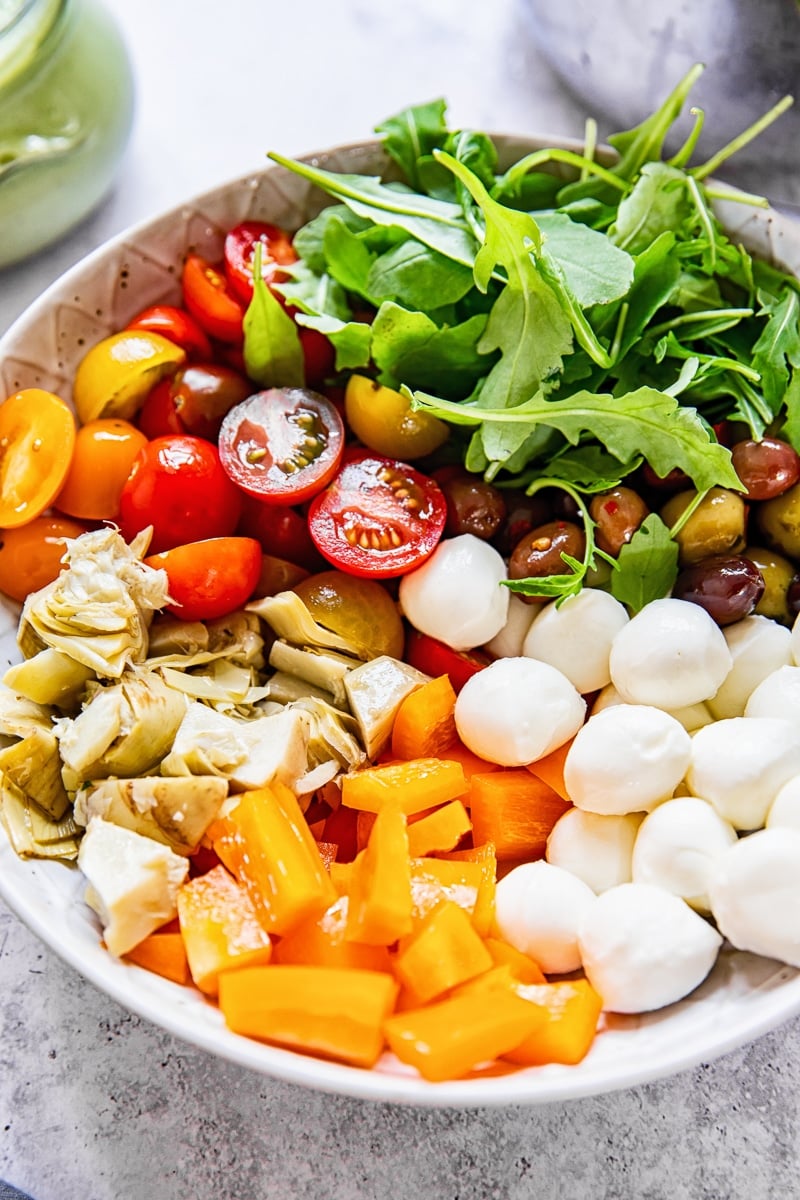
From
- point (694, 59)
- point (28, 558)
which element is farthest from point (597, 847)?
point (694, 59)

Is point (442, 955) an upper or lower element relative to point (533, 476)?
lower

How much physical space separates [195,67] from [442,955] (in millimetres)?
1592

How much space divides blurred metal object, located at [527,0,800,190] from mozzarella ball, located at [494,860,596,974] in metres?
1.12

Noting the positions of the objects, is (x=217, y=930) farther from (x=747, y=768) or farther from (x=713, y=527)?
(x=713, y=527)

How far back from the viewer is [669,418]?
3.94ft

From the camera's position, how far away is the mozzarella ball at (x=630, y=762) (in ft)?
3.64

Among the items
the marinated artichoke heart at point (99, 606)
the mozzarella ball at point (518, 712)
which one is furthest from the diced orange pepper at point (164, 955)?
the mozzarella ball at point (518, 712)

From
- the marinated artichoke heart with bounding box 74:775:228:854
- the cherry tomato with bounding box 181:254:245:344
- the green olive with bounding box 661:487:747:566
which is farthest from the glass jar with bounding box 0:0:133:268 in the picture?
the green olive with bounding box 661:487:747:566

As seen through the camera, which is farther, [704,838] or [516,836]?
[516,836]

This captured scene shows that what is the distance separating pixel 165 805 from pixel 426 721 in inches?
12.4

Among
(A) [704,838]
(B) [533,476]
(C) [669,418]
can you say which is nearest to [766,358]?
(C) [669,418]

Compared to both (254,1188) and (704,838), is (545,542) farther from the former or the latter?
(254,1188)

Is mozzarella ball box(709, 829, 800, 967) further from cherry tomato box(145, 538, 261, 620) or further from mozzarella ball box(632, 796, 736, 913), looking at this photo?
cherry tomato box(145, 538, 261, 620)

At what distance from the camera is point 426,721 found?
4.07 ft
